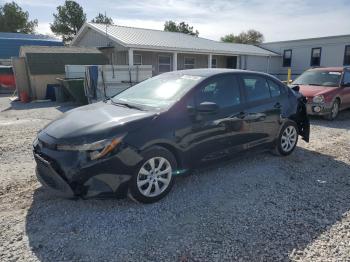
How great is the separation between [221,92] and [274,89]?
4.58 feet

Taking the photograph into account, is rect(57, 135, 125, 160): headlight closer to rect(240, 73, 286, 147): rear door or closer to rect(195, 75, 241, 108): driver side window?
rect(195, 75, 241, 108): driver side window

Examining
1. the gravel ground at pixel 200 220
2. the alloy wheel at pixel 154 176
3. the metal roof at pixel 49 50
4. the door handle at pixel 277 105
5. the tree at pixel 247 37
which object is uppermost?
the tree at pixel 247 37

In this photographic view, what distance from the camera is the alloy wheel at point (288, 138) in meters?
5.45

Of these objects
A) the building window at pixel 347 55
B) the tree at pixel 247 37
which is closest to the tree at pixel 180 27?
the tree at pixel 247 37

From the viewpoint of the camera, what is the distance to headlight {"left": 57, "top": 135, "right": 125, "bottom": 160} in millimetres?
3186

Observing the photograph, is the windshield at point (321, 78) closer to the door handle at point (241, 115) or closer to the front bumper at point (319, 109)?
the front bumper at point (319, 109)

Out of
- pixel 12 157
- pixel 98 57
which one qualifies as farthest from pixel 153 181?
pixel 98 57

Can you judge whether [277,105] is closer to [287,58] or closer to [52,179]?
[52,179]

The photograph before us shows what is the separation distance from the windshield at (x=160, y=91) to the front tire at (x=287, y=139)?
212 cm

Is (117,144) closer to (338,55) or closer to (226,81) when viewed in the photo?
(226,81)

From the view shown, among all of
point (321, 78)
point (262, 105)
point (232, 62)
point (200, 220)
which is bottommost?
point (200, 220)

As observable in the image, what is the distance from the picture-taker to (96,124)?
3.44m

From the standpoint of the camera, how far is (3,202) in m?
3.69

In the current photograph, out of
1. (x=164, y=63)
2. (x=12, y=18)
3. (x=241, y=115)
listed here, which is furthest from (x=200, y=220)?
(x=12, y=18)
